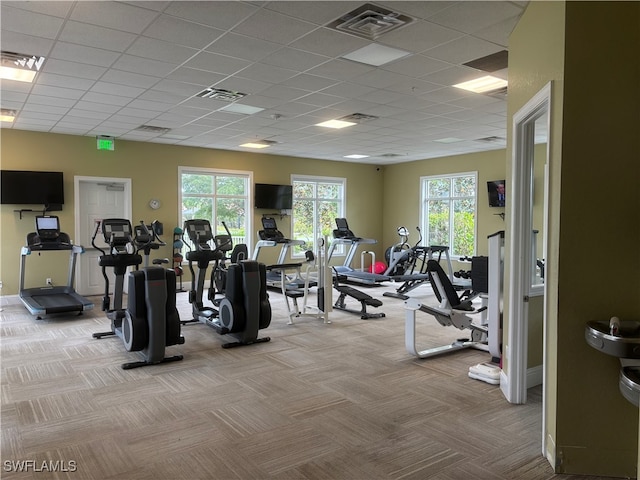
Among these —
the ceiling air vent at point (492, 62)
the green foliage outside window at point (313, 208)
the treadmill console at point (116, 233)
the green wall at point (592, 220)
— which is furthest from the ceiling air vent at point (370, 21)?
the green foliage outside window at point (313, 208)

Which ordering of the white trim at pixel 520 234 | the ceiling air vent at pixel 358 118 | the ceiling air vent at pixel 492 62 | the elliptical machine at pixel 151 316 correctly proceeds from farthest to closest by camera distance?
the ceiling air vent at pixel 358 118 → the elliptical machine at pixel 151 316 → the ceiling air vent at pixel 492 62 → the white trim at pixel 520 234

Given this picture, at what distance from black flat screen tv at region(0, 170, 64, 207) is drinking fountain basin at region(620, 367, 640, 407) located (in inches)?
339

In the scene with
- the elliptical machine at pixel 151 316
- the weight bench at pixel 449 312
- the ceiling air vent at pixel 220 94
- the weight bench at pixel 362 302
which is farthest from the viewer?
Result: the weight bench at pixel 362 302

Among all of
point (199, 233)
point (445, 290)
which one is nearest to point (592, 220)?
point (445, 290)

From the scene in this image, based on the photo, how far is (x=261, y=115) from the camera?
700 cm

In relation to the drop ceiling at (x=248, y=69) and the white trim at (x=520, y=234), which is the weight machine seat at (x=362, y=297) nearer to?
the drop ceiling at (x=248, y=69)

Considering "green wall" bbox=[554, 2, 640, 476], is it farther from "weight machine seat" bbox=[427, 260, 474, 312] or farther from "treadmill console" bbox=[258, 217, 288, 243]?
"treadmill console" bbox=[258, 217, 288, 243]

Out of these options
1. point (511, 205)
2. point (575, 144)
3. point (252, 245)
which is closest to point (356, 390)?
point (511, 205)

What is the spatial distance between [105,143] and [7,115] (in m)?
1.90

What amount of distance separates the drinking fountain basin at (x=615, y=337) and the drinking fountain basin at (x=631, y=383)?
0.37ft

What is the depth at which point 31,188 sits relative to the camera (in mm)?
8023

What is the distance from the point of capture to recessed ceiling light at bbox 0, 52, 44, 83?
4.49m

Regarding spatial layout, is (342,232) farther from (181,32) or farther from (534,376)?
(181,32)

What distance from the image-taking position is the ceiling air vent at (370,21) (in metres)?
3.57
